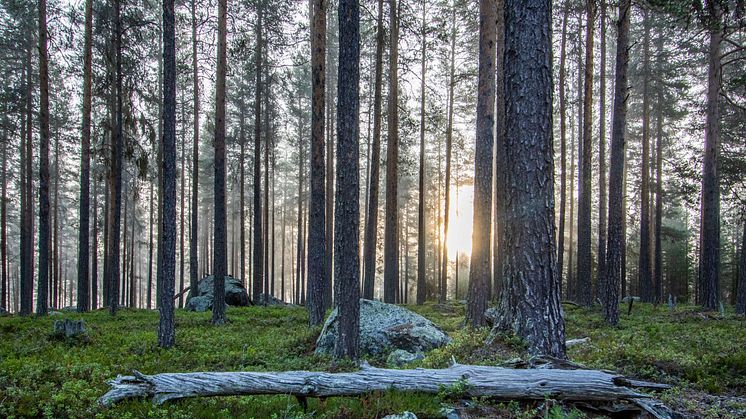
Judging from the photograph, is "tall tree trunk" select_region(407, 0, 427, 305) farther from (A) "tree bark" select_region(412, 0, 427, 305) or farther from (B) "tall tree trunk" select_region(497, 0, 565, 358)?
(B) "tall tree trunk" select_region(497, 0, 565, 358)

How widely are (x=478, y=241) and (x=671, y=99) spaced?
1951 cm

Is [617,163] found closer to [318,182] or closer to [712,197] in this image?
[712,197]

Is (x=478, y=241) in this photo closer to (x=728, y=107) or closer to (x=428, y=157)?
(x=728, y=107)

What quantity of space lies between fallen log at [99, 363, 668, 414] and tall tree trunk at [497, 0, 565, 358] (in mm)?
1437

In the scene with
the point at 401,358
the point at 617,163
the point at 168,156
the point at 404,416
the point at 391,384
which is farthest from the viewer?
the point at 617,163

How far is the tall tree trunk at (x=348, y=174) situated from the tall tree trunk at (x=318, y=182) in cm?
508

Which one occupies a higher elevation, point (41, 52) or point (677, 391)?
point (41, 52)

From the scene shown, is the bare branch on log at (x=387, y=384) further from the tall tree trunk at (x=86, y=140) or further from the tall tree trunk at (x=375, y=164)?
the tall tree trunk at (x=86, y=140)

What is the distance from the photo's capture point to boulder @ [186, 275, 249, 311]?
811 inches

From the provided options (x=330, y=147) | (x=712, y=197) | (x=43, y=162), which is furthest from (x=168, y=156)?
(x=712, y=197)

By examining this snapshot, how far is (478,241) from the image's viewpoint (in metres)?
11.5

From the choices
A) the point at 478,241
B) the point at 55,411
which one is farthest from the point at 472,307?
the point at 55,411

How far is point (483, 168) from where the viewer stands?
10758 mm

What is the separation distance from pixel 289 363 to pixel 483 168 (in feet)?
21.6
